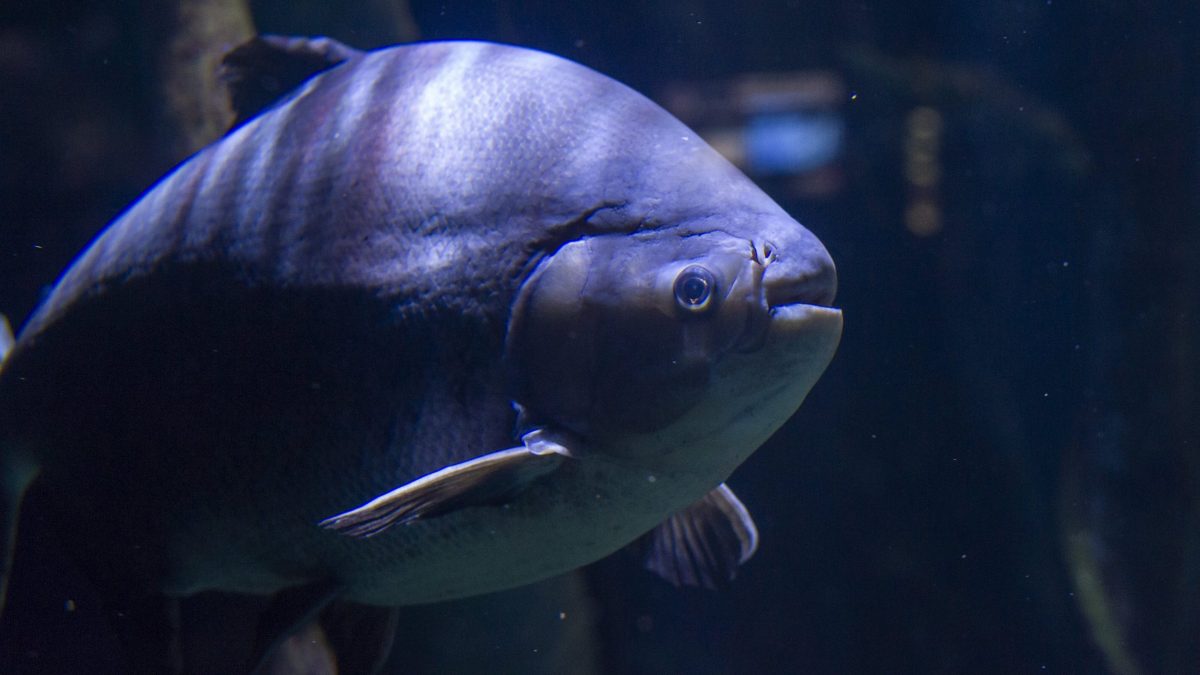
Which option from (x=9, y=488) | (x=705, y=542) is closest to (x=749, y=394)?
(x=705, y=542)

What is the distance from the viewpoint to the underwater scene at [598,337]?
1448 millimetres

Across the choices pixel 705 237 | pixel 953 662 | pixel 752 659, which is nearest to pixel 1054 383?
pixel 953 662

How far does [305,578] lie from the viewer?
1.83 m

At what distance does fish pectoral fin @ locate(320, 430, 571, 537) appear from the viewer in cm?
126

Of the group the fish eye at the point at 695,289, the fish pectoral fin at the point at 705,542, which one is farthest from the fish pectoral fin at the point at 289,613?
the fish eye at the point at 695,289

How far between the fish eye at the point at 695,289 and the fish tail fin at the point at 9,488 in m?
1.93

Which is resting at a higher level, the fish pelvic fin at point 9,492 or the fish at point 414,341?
the fish at point 414,341

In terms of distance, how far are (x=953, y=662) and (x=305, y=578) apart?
398 cm

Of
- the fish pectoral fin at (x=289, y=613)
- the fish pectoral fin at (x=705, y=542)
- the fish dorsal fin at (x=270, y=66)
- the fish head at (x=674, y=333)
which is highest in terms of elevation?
the fish dorsal fin at (x=270, y=66)

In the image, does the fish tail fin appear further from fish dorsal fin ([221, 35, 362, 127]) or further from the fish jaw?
the fish jaw

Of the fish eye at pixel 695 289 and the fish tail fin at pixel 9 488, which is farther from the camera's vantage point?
the fish tail fin at pixel 9 488

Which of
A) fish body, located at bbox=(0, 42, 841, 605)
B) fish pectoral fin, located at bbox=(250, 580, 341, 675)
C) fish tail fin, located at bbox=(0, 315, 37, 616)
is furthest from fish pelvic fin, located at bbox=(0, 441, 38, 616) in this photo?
fish pectoral fin, located at bbox=(250, 580, 341, 675)

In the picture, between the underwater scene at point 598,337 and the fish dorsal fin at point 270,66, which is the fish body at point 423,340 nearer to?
the underwater scene at point 598,337

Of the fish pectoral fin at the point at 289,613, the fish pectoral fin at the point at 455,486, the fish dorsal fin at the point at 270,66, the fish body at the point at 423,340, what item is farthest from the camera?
the fish dorsal fin at the point at 270,66
